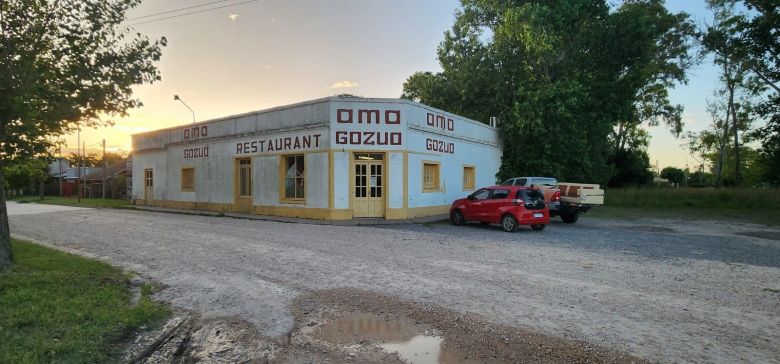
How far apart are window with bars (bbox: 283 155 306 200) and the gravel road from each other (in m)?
4.47

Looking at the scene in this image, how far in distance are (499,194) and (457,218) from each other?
212 cm

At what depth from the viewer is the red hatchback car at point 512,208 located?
532 inches

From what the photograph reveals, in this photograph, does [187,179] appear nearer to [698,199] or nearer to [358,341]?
[358,341]

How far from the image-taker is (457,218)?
1576 cm

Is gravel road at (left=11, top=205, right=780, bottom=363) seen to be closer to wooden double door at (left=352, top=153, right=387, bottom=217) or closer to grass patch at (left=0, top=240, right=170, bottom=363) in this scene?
grass patch at (left=0, top=240, right=170, bottom=363)

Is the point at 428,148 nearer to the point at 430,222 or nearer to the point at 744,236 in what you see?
the point at 430,222

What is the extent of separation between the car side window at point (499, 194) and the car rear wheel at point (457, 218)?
1.60m

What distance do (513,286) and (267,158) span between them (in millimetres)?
15113

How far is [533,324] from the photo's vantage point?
491 centimetres

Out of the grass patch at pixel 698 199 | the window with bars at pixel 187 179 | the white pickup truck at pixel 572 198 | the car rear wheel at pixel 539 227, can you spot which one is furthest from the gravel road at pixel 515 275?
the grass patch at pixel 698 199

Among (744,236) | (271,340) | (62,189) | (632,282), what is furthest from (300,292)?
(62,189)

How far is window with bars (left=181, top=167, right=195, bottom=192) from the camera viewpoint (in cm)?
2368

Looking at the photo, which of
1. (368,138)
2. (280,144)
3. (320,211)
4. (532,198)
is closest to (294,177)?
(280,144)

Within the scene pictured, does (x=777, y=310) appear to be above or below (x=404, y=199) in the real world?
below
